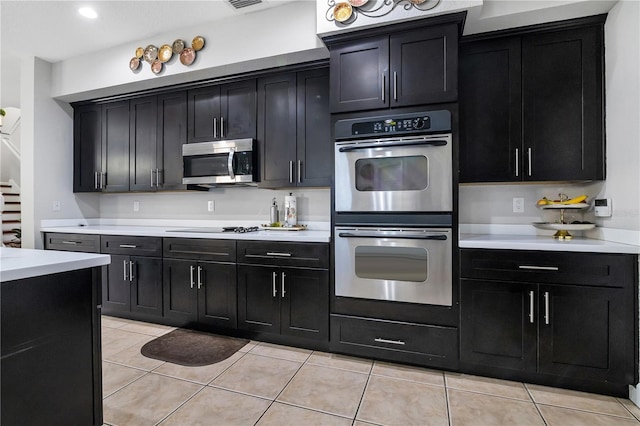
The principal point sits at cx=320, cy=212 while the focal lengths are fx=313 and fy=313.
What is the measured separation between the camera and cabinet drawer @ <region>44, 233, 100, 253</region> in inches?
131

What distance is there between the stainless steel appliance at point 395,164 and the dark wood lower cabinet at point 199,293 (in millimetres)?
1236

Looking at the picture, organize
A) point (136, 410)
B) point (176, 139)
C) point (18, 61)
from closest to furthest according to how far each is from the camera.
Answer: point (136, 410) < point (176, 139) < point (18, 61)

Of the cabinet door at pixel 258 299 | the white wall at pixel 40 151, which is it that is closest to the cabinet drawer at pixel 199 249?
the cabinet door at pixel 258 299

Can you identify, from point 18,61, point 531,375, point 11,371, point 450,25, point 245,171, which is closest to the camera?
point 11,371

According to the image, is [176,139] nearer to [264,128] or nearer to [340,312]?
[264,128]

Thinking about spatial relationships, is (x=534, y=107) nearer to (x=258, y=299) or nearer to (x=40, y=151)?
(x=258, y=299)

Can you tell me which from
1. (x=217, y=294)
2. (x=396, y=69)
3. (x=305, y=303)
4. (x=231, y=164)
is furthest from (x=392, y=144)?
(x=217, y=294)

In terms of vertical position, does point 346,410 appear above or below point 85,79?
below

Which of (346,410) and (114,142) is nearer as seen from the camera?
(346,410)

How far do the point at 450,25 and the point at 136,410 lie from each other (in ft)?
10.2

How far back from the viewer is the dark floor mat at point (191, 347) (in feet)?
7.77

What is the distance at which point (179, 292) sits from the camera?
2.93 metres

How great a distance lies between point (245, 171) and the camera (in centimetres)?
299

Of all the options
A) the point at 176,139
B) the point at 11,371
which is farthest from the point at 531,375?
the point at 176,139
